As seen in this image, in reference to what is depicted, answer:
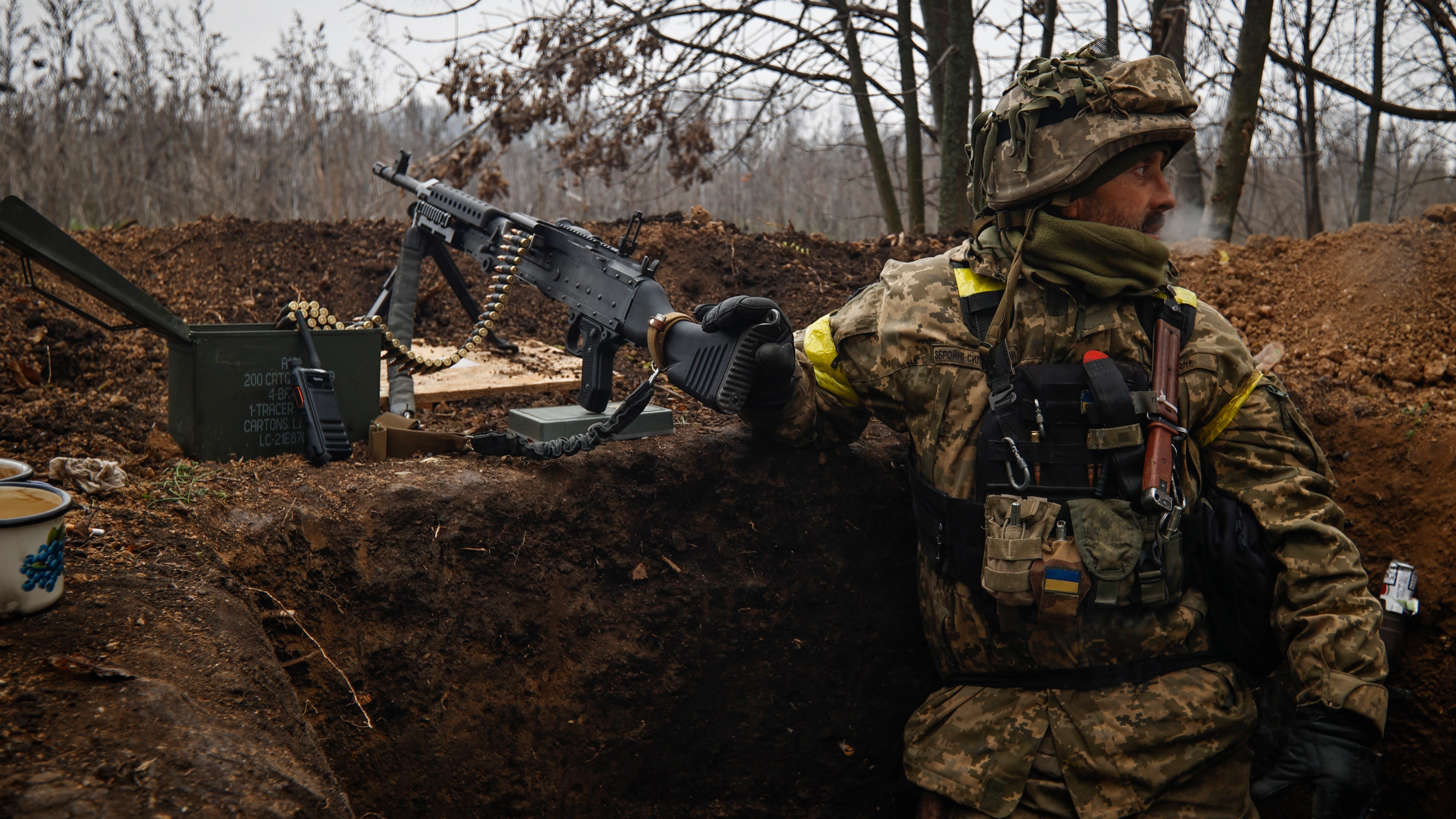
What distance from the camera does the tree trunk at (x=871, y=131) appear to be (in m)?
7.04

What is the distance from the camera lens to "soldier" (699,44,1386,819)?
2.19m

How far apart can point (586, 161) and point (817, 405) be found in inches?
192

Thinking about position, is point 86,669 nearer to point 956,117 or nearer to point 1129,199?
point 1129,199

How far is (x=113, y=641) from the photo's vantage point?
1.65m

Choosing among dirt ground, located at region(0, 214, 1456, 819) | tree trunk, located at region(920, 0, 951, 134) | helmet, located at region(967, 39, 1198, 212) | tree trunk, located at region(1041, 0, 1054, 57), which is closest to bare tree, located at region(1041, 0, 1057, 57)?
tree trunk, located at region(1041, 0, 1054, 57)

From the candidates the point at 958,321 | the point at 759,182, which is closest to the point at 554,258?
the point at 958,321

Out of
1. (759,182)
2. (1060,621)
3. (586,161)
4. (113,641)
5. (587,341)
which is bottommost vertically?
(1060,621)

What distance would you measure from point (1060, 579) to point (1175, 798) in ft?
2.20

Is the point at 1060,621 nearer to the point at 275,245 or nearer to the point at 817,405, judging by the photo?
the point at 817,405

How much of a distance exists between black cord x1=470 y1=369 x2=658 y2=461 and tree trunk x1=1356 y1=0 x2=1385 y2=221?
6766 mm

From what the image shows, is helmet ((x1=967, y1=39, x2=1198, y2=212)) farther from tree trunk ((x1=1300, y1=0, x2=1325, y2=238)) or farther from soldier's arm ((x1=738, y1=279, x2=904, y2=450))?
tree trunk ((x1=1300, y1=0, x2=1325, y2=238))

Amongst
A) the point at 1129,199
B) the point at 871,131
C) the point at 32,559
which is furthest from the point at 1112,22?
the point at 32,559

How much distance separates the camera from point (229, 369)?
9.53 ft

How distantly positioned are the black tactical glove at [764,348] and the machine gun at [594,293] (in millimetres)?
23
